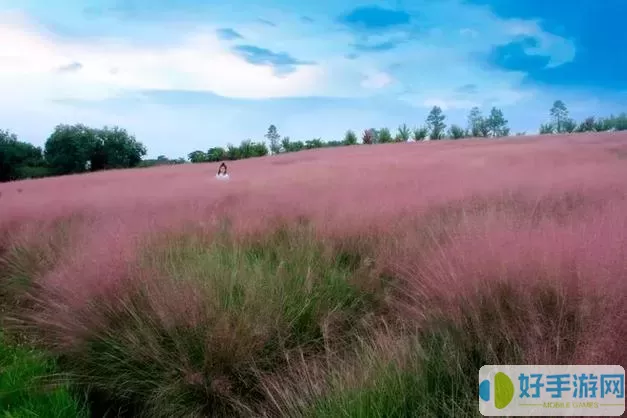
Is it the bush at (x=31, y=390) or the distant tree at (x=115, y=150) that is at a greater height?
the distant tree at (x=115, y=150)

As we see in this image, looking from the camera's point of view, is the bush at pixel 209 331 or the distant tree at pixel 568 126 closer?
the bush at pixel 209 331

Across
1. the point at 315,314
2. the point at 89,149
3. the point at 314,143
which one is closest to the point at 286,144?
the point at 314,143

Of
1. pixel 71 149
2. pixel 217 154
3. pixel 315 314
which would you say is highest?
pixel 71 149

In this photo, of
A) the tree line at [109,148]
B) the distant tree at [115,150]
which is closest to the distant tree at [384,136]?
the tree line at [109,148]

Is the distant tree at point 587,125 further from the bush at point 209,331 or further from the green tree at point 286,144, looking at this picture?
the bush at point 209,331

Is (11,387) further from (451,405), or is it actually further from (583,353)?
(583,353)

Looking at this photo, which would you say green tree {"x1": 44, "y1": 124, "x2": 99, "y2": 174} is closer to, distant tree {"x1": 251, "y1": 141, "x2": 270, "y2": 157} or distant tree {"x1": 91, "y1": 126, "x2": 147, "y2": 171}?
distant tree {"x1": 91, "y1": 126, "x2": 147, "y2": 171}

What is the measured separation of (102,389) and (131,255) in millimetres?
1119

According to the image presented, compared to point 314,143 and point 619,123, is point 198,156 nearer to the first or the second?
point 314,143

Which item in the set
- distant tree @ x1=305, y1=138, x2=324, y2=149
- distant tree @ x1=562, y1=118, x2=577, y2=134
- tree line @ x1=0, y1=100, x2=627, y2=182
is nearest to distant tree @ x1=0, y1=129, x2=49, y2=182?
tree line @ x1=0, y1=100, x2=627, y2=182

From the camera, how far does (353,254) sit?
15.9 ft

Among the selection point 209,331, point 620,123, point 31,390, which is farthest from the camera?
point 620,123

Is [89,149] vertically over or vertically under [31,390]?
over

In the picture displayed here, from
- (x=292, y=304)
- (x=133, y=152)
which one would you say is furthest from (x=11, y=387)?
(x=133, y=152)
